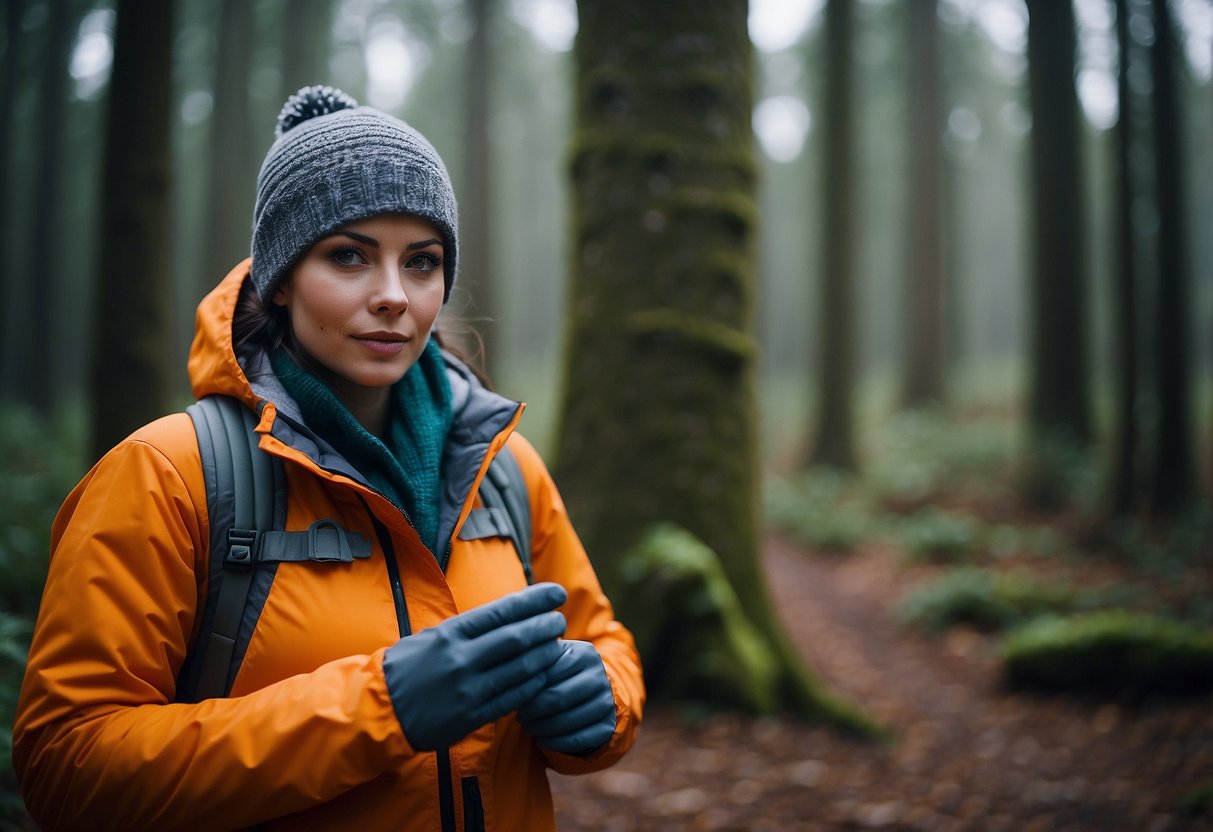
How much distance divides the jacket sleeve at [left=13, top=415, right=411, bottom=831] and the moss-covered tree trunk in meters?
3.24

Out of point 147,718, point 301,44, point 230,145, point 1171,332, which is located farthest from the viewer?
point 301,44

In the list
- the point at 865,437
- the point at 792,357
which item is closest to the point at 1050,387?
the point at 865,437

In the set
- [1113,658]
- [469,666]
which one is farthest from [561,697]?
[1113,658]

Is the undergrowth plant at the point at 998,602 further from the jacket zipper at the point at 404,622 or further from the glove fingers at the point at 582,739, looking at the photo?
the jacket zipper at the point at 404,622

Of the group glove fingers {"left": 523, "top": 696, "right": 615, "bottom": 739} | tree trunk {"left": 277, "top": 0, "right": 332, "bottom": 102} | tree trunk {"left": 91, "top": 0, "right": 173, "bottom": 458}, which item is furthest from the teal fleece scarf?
tree trunk {"left": 277, "top": 0, "right": 332, "bottom": 102}

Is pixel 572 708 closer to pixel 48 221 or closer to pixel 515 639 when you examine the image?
pixel 515 639

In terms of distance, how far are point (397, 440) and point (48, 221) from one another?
58.8 ft

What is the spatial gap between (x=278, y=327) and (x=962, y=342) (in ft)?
88.3

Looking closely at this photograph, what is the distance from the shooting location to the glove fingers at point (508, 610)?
4.90 ft

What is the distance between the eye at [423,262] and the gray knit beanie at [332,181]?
71 mm

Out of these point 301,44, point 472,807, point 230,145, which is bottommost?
point 472,807

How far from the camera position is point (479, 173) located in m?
16.6

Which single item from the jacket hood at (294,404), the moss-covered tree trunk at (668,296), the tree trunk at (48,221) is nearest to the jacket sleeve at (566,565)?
the jacket hood at (294,404)

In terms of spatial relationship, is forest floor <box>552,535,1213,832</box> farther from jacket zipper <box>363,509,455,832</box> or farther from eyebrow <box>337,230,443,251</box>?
eyebrow <box>337,230,443,251</box>
